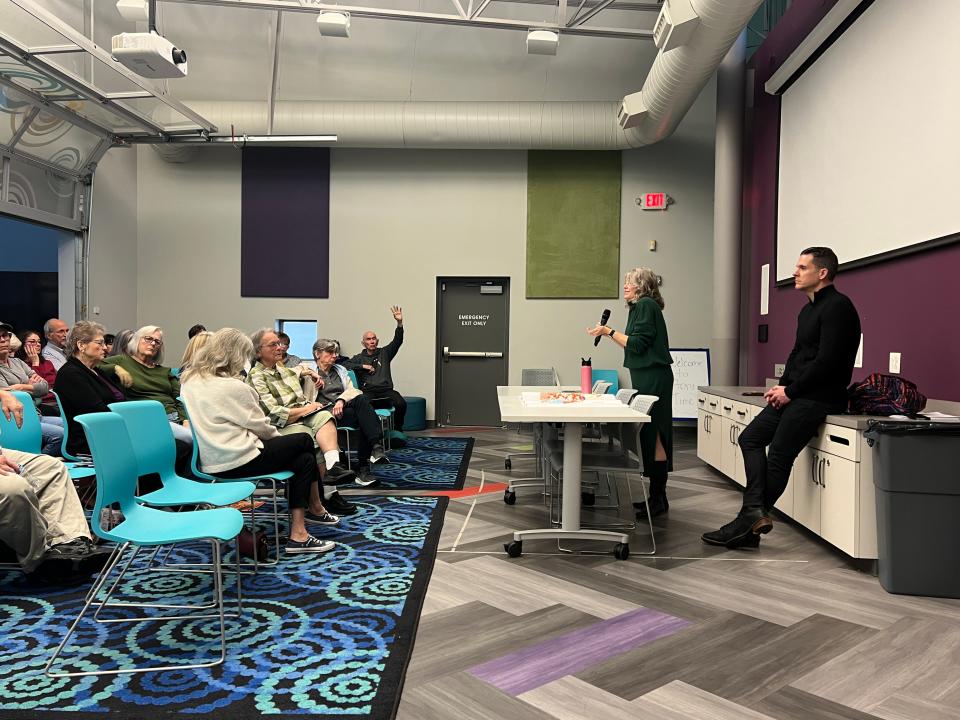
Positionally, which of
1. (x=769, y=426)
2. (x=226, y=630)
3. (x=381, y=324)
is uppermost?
(x=381, y=324)

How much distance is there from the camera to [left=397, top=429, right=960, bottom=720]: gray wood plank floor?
88.1 inches

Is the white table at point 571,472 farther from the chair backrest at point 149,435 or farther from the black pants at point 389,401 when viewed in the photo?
the black pants at point 389,401

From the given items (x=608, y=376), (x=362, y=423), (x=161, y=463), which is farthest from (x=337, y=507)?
(x=608, y=376)

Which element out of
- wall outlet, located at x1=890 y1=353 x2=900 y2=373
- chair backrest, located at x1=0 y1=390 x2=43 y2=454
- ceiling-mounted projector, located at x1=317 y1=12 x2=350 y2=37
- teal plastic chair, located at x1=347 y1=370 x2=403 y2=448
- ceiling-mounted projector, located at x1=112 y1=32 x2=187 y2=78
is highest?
ceiling-mounted projector, located at x1=317 y1=12 x2=350 y2=37

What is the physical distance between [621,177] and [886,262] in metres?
5.27

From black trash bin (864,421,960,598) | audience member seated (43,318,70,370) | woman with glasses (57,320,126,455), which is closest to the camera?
black trash bin (864,421,960,598)

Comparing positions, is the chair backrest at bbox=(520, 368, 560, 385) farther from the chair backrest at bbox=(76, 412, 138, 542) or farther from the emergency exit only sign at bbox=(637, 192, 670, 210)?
the chair backrest at bbox=(76, 412, 138, 542)

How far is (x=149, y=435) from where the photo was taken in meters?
3.21

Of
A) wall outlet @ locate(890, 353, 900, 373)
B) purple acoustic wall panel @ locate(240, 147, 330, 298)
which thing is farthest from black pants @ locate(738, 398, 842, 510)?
purple acoustic wall panel @ locate(240, 147, 330, 298)

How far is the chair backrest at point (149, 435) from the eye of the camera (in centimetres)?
309

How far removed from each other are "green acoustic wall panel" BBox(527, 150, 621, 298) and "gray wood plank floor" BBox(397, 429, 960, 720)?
5678 mm

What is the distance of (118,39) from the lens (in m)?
5.21

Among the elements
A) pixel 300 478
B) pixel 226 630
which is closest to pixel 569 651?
pixel 226 630

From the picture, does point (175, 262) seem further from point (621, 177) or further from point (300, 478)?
point (300, 478)
